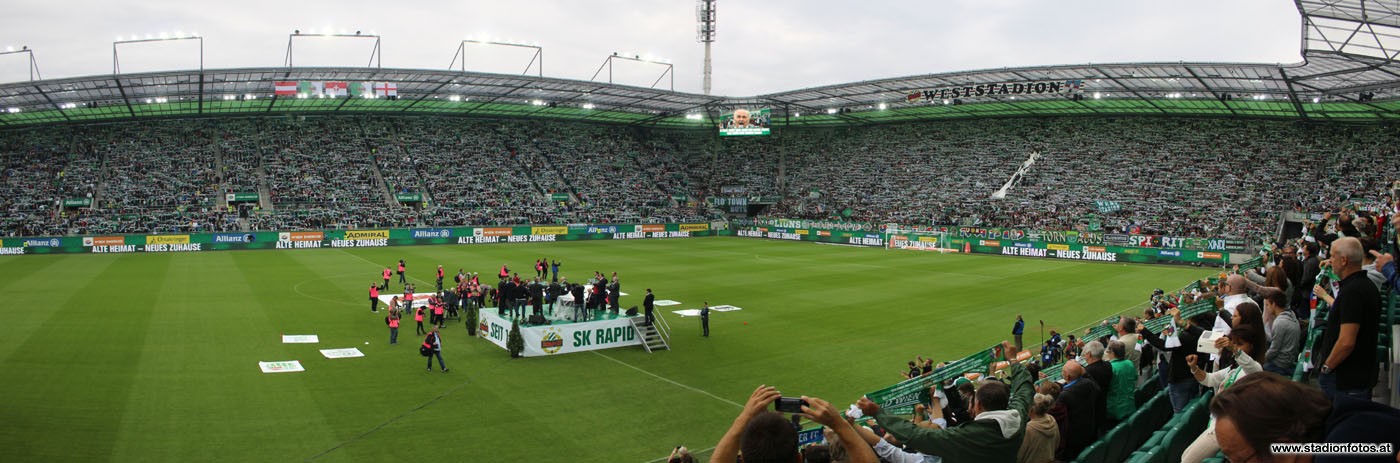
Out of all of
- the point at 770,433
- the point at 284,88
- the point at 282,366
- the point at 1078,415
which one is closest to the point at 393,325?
the point at 282,366

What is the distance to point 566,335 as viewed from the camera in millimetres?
22156

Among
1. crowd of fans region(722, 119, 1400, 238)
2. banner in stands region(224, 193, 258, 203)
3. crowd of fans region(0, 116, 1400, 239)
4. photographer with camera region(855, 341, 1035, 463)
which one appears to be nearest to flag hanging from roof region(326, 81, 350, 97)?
crowd of fans region(0, 116, 1400, 239)

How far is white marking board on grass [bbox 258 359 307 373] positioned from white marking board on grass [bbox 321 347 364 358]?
42.2 inches

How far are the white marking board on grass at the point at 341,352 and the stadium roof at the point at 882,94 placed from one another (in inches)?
1444

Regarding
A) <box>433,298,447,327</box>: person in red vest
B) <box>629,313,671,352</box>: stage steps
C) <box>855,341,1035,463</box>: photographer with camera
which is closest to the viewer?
<box>855,341,1035,463</box>: photographer with camera

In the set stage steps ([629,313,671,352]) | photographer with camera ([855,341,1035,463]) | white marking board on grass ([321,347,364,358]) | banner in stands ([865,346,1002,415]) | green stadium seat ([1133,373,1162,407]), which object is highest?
photographer with camera ([855,341,1035,463])

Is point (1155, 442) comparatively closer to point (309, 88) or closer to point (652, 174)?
point (309, 88)

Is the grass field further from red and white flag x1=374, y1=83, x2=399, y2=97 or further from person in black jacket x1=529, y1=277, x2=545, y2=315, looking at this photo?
red and white flag x1=374, y1=83, x2=399, y2=97

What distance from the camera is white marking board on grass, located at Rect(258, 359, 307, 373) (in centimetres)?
1940

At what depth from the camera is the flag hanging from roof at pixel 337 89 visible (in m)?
55.1

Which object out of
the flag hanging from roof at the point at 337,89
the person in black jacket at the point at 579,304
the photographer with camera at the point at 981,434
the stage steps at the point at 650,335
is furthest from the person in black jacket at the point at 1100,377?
the flag hanging from roof at the point at 337,89

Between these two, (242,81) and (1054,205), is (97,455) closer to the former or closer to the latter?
(242,81)

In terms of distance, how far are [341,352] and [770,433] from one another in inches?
820

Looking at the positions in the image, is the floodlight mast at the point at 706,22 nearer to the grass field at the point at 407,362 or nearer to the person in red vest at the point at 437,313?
the grass field at the point at 407,362
